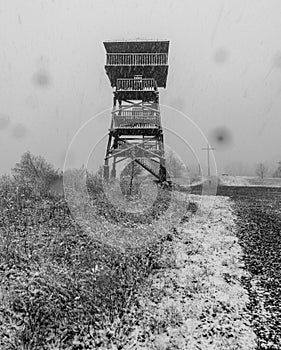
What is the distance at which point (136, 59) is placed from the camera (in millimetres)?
19797

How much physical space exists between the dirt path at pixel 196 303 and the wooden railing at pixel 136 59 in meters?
14.7

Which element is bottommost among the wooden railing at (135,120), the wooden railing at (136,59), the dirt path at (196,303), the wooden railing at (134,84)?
the dirt path at (196,303)

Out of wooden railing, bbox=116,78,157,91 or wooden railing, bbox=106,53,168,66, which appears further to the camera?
wooden railing, bbox=116,78,157,91

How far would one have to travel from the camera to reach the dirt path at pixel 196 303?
5.20 meters

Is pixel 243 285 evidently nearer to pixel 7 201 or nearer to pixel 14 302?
pixel 14 302

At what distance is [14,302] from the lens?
5430 mm

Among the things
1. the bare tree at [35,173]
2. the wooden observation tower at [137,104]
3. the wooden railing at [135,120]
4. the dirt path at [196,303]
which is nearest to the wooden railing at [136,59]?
the wooden observation tower at [137,104]

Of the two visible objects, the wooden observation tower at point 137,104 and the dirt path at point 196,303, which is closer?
the dirt path at point 196,303

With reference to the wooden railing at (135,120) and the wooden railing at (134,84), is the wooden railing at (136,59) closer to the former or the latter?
the wooden railing at (134,84)

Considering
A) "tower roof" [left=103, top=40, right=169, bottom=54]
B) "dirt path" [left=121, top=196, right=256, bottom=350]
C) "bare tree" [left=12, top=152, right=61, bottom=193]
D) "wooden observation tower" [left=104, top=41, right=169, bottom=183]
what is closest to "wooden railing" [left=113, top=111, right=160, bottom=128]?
"wooden observation tower" [left=104, top=41, right=169, bottom=183]

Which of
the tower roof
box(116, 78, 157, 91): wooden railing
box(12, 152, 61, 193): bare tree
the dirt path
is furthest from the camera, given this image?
box(116, 78, 157, 91): wooden railing

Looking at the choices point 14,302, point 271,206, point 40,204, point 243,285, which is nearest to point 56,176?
point 40,204

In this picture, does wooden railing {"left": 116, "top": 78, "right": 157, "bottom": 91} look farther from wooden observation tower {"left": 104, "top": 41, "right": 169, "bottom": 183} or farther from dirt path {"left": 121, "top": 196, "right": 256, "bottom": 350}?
dirt path {"left": 121, "top": 196, "right": 256, "bottom": 350}

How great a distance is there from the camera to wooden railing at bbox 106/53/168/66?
19.8 meters
